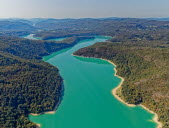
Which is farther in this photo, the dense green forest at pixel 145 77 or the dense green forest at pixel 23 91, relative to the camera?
the dense green forest at pixel 145 77

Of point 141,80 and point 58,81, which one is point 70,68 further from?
point 141,80

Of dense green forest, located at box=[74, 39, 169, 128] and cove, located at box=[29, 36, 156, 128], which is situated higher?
dense green forest, located at box=[74, 39, 169, 128]

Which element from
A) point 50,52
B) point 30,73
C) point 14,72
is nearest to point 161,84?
point 30,73

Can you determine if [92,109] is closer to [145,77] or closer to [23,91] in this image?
[23,91]

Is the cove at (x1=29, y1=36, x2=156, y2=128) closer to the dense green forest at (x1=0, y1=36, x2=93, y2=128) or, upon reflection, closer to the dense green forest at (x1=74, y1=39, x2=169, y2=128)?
the dense green forest at (x1=0, y1=36, x2=93, y2=128)

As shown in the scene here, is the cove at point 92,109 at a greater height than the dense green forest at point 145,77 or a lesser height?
lesser

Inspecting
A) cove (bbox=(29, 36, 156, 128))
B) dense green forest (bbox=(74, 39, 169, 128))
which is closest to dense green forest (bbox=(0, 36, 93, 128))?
cove (bbox=(29, 36, 156, 128))

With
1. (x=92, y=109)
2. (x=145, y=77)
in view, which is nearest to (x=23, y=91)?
(x=92, y=109)

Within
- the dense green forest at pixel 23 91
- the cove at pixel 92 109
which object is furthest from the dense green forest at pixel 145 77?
the dense green forest at pixel 23 91

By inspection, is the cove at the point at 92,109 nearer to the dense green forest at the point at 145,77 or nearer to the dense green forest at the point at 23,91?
the dense green forest at the point at 23,91
